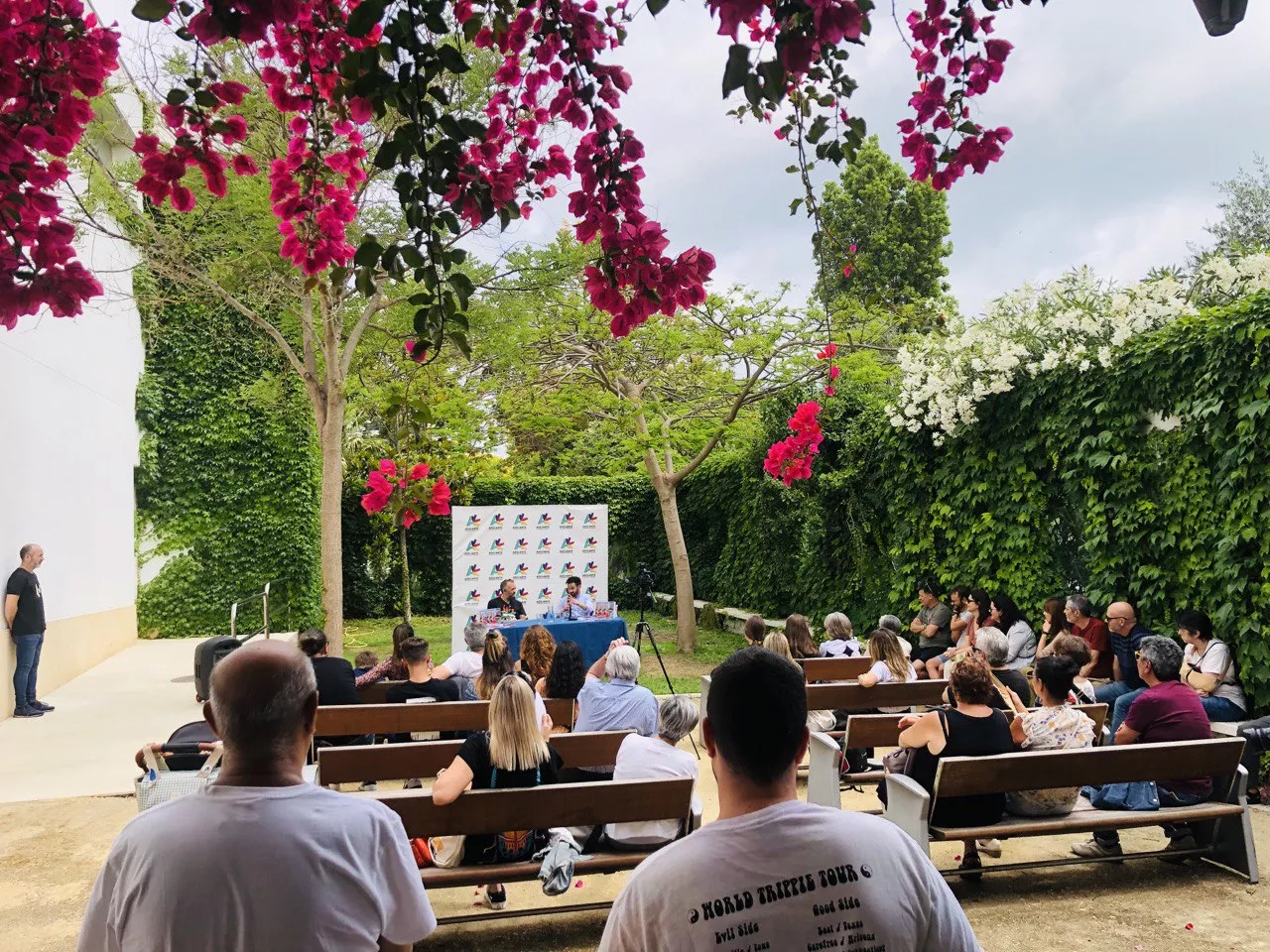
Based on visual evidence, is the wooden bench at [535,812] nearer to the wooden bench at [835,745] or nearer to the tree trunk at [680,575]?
the wooden bench at [835,745]

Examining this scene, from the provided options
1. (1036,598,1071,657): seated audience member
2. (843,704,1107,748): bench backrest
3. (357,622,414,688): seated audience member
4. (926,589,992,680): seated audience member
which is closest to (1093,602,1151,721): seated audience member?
(1036,598,1071,657): seated audience member

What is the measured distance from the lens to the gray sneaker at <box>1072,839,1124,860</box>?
497 centimetres

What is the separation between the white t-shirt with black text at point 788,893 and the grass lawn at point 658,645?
8.57 metres

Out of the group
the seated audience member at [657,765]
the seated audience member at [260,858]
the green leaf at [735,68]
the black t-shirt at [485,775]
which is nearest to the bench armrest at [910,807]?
the seated audience member at [657,765]

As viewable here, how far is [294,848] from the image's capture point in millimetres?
1640

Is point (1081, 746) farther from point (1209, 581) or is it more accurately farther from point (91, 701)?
point (91, 701)

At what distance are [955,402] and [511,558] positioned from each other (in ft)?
23.1

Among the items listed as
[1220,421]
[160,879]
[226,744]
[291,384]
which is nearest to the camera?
[160,879]

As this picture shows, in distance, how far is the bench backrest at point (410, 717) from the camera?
5871 mm

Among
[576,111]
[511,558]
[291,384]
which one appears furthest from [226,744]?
[291,384]

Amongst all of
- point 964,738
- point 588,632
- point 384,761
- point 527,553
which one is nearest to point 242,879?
point 384,761

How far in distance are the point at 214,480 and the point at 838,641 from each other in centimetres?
1192

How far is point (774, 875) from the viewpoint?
56.4 inches

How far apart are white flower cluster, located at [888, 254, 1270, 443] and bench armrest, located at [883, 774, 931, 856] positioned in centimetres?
421
